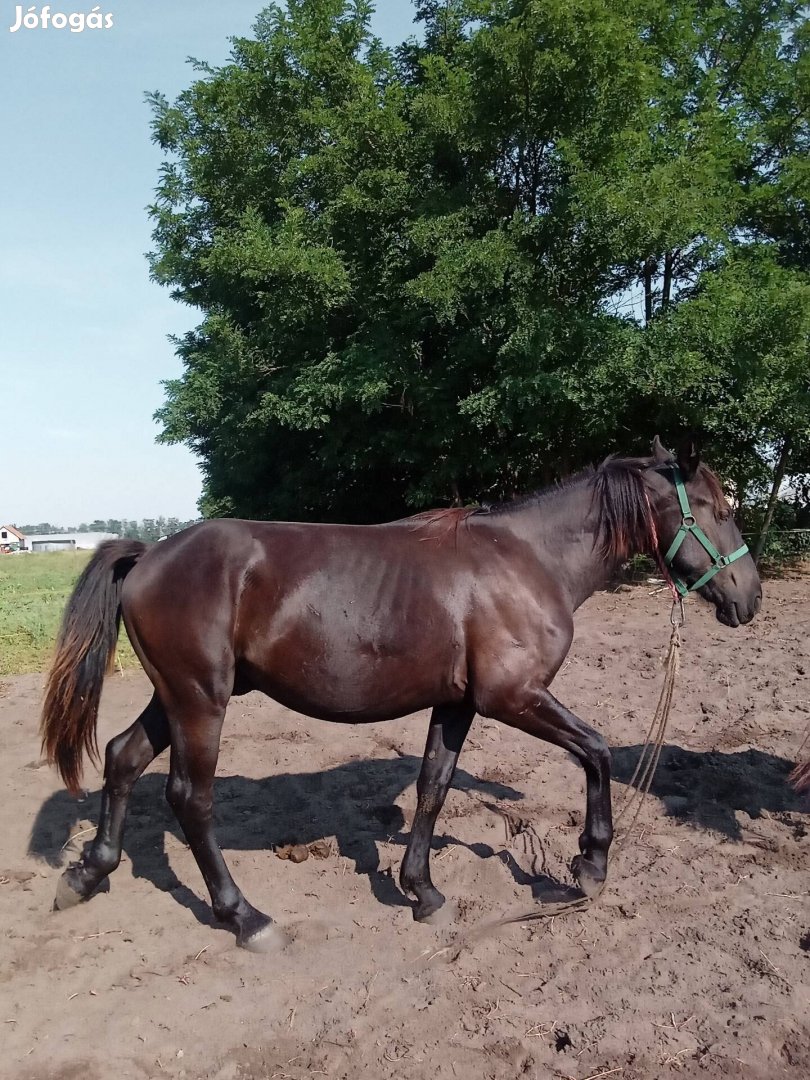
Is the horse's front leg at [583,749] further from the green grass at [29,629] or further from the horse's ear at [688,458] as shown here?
the green grass at [29,629]

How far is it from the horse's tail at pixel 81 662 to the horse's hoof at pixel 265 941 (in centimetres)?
127

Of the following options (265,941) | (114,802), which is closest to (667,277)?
(114,802)

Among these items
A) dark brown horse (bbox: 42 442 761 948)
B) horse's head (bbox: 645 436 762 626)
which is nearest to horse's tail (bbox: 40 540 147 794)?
dark brown horse (bbox: 42 442 761 948)

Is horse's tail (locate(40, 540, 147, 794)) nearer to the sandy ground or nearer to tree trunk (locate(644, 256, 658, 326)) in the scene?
the sandy ground

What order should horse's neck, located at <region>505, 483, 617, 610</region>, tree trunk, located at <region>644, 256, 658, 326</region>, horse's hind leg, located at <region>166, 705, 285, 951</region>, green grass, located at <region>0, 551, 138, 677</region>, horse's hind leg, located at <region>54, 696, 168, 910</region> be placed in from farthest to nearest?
tree trunk, located at <region>644, 256, 658, 326</region>, green grass, located at <region>0, 551, 138, 677</region>, horse's neck, located at <region>505, 483, 617, 610</region>, horse's hind leg, located at <region>54, 696, 168, 910</region>, horse's hind leg, located at <region>166, 705, 285, 951</region>

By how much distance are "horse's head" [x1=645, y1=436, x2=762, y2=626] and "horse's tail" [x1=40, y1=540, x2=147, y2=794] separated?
9.09 ft

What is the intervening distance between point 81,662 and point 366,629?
60.9 inches

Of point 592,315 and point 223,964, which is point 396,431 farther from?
point 223,964

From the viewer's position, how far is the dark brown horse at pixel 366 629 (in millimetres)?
4047

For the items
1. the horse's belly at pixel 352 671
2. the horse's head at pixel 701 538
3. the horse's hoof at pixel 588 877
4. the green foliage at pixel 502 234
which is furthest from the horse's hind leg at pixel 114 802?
the green foliage at pixel 502 234

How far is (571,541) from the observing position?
4.40 m

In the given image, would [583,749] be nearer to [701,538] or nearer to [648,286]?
[701,538]

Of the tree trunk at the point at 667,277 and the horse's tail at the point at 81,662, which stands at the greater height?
the tree trunk at the point at 667,277

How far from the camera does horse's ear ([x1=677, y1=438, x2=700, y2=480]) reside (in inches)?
169
